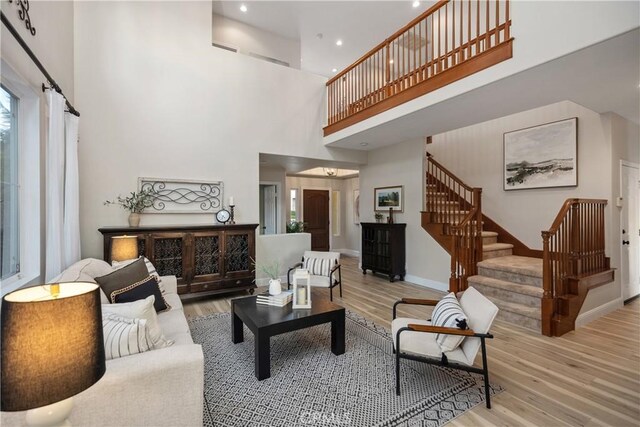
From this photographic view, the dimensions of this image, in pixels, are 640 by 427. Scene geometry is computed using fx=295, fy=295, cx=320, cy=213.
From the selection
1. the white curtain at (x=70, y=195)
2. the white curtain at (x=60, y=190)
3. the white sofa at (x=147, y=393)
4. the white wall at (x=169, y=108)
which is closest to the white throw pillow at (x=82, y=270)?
the white curtain at (x=60, y=190)

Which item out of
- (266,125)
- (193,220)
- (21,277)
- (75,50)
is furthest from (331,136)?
(21,277)

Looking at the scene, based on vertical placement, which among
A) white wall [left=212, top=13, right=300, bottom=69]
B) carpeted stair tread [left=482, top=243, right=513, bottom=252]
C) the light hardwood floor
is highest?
white wall [left=212, top=13, right=300, bottom=69]

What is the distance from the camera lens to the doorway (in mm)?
7663

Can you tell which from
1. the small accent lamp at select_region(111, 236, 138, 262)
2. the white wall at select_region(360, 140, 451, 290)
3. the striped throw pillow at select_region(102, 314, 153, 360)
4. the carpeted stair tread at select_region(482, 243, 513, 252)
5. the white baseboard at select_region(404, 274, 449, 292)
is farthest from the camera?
the white wall at select_region(360, 140, 451, 290)

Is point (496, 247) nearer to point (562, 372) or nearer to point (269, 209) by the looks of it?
point (562, 372)

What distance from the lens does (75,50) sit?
391cm

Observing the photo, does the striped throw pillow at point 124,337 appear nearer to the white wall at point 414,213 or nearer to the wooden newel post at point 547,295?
the wooden newel post at point 547,295

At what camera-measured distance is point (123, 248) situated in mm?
3541

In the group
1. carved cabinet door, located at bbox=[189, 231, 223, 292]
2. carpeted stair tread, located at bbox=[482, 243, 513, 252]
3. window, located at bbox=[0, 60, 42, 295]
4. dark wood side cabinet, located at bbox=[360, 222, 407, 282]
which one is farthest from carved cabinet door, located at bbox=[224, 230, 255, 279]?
carpeted stair tread, located at bbox=[482, 243, 513, 252]

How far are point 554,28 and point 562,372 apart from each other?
2949 millimetres

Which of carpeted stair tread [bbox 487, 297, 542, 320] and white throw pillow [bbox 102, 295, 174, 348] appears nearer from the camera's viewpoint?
white throw pillow [bbox 102, 295, 174, 348]

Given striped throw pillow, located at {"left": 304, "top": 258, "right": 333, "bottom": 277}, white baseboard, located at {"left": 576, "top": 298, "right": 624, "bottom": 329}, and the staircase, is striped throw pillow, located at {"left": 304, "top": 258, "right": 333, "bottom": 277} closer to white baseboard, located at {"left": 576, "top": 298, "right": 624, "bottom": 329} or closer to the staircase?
the staircase

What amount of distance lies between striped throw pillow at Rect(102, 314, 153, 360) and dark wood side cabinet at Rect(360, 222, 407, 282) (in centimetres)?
464

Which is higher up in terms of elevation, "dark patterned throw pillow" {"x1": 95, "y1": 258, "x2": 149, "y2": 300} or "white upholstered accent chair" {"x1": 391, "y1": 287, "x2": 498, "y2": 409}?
"dark patterned throw pillow" {"x1": 95, "y1": 258, "x2": 149, "y2": 300}
